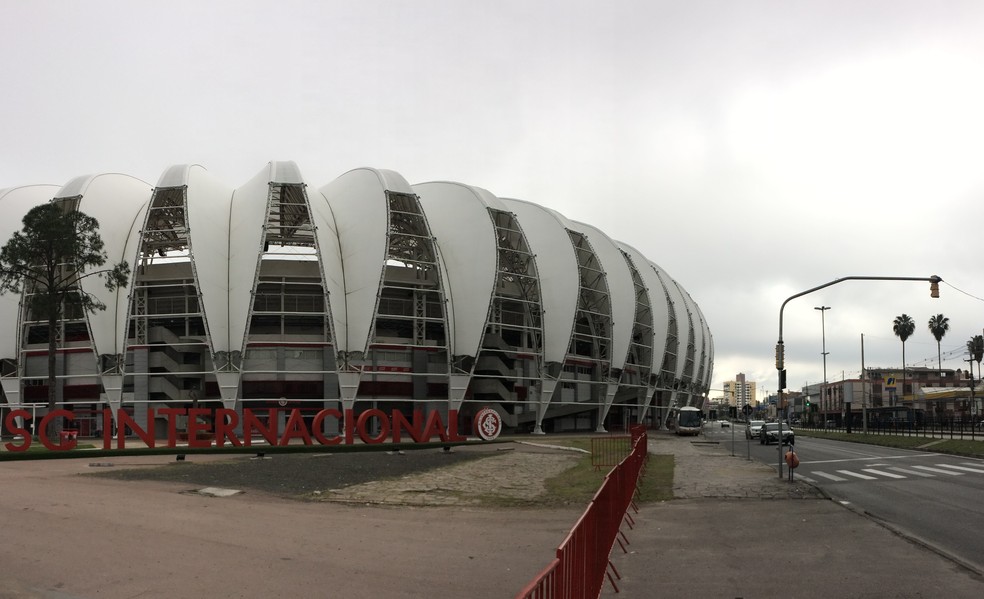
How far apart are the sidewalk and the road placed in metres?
0.64

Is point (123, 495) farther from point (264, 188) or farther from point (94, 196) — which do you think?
point (94, 196)

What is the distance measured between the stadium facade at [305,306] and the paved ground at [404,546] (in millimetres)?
35297

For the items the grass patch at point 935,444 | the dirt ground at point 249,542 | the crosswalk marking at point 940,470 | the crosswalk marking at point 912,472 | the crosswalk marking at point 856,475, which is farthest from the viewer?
the grass patch at point 935,444

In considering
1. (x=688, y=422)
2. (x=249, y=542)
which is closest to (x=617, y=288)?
(x=688, y=422)

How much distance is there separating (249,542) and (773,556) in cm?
900

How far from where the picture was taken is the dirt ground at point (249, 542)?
10.3 meters

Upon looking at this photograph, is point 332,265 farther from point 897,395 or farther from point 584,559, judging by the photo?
point 897,395

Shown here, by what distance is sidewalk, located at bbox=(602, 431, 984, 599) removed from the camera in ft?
34.5

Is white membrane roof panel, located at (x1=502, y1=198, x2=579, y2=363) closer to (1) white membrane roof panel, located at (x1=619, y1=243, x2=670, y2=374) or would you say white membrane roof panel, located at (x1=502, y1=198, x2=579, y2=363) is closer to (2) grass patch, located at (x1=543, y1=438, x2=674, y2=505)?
(1) white membrane roof panel, located at (x1=619, y1=243, x2=670, y2=374)

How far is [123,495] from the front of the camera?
769 inches

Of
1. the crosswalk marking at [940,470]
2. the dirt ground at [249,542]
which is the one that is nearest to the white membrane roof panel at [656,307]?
the crosswalk marking at [940,470]

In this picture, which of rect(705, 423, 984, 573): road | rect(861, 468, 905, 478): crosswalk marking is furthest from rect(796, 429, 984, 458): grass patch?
rect(861, 468, 905, 478): crosswalk marking

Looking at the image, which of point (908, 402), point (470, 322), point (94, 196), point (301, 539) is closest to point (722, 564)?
point (301, 539)

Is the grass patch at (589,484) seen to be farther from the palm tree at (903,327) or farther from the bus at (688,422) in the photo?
the palm tree at (903,327)
